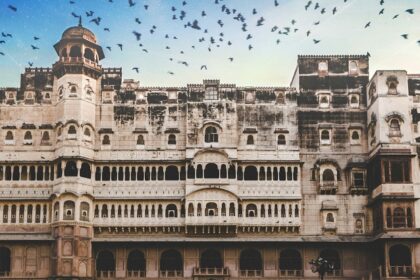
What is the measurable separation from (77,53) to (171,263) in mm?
15356

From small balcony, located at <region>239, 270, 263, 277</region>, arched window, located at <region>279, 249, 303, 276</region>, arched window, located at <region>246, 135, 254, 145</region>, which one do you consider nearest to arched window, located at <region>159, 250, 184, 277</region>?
small balcony, located at <region>239, 270, 263, 277</region>

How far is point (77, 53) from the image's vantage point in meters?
48.2

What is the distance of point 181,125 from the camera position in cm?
4791

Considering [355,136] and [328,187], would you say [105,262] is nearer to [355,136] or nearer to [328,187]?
[328,187]

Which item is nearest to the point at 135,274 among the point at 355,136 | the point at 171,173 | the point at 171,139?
the point at 171,173

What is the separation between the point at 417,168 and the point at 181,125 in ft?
51.3

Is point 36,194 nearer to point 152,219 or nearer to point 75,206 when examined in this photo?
point 75,206

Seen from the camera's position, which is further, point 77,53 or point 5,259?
point 77,53

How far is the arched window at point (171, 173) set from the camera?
47.1 metres

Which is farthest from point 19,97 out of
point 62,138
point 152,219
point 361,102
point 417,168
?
point 417,168

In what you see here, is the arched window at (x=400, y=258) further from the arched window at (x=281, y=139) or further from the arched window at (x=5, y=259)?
the arched window at (x=5, y=259)

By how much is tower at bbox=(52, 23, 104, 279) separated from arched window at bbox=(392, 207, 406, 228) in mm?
18993

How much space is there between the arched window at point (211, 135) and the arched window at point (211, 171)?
1.66 metres

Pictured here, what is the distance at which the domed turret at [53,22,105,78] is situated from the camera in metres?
47.5
